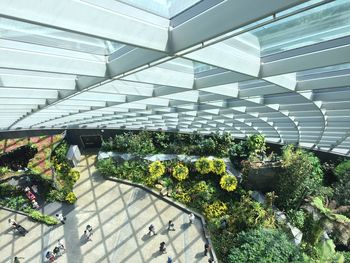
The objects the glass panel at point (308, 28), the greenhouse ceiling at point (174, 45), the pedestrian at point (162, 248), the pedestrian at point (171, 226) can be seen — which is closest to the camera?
the greenhouse ceiling at point (174, 45)

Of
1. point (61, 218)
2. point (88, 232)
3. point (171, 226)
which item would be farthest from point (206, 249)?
point (61, 218)

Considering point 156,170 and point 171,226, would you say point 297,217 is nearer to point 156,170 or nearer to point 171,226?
point 171,226

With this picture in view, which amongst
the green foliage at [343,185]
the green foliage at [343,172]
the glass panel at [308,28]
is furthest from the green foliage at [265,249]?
the glass panel at [308,28]

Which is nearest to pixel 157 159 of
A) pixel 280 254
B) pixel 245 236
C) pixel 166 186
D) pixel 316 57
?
pixel 166 186

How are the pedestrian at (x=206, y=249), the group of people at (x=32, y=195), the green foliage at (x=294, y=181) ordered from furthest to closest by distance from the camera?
the group of people at (x=32, y=195) < the green foliage at (x=294, y=181) < the pedestrian at (x=206, y=249)

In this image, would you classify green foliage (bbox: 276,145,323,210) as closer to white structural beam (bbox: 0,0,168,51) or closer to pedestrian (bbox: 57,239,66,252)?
pedestrian (bbox: 57,239,66,252)

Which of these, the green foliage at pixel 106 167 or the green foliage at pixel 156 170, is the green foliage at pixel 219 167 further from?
the green foliage at pixel 106 167

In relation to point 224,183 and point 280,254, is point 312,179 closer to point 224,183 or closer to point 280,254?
point 224,183

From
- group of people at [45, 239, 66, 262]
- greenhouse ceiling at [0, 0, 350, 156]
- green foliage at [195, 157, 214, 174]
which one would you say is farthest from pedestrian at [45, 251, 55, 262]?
green foliage at [195, 157, 214, 174]
